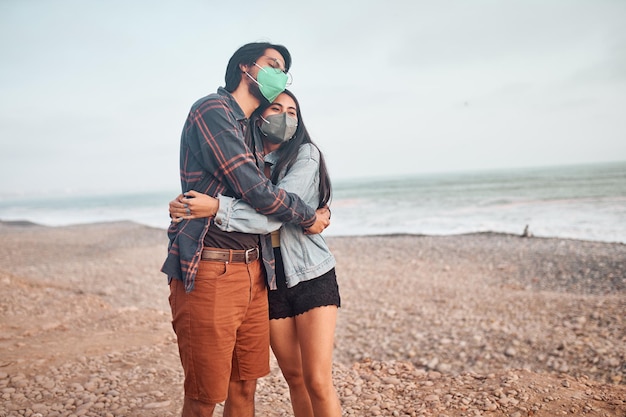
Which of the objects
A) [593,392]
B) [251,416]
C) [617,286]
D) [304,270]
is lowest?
[617,286]

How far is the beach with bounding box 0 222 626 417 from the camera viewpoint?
3836 millimetres

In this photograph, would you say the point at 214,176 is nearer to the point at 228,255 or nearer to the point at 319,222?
the point at 228,255

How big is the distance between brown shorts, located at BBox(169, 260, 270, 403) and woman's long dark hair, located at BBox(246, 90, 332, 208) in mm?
641

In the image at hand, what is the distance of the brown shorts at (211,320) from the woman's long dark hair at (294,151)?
0.64 m

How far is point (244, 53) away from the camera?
8.68 feet

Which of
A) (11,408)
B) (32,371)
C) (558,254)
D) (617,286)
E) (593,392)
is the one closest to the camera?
(11,408)

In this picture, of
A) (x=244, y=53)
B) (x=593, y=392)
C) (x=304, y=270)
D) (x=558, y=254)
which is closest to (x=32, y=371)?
(x=304, y=270)

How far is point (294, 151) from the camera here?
2.72m

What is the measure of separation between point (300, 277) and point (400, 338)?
475 cm

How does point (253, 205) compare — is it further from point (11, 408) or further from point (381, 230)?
point (381, 230)

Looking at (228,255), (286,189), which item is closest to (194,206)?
(228,255)

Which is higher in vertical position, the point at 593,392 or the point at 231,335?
the point at 231,335

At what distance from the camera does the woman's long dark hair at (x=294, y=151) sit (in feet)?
8.86

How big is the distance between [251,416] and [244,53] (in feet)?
7.35
